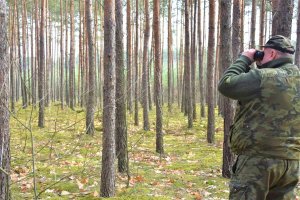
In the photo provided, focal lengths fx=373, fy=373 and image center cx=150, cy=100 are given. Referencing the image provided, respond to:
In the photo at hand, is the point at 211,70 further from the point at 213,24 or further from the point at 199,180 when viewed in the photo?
the point at 199,180

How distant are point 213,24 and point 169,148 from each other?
4099mm

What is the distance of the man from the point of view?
3.18 metres

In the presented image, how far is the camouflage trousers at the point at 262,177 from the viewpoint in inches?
125

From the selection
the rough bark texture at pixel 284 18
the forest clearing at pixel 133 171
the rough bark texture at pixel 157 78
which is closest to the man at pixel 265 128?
the forest clearing at pixel 133 171

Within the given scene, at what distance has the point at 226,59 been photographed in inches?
300

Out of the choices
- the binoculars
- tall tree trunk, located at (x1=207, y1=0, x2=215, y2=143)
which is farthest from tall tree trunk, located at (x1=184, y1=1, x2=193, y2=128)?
the binoculars

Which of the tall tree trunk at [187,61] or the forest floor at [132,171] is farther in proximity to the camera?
the tall tree trunk at [187,61]

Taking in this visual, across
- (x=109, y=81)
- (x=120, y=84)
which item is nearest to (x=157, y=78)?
(x=120, y=84)

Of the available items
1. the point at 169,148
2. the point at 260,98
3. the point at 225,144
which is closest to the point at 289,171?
the point at 260,98

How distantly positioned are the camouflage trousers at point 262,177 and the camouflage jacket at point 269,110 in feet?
0.22

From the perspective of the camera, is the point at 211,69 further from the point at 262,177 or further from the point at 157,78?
the point at 262,177

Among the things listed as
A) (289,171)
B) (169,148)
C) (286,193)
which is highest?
(289,171)

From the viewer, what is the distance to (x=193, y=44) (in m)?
17.5

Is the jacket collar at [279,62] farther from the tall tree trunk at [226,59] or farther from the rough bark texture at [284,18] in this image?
the tall tree trunk at [226,59]
